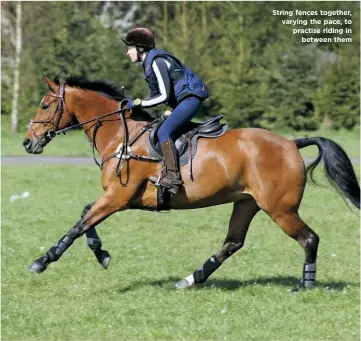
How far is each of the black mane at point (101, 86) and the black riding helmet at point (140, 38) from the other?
0.79m

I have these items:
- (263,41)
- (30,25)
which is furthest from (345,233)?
(30,25)

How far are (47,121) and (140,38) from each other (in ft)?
4.81

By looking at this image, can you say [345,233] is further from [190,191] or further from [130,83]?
[130,83]

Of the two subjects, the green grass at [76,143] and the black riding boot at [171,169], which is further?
the green grass at [76,143]

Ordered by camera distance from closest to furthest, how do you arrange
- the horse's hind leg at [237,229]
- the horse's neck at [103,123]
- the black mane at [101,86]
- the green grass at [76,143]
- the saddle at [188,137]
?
1. the saddle at [188,137]
2. the horse's neck at [103,123]
3. the horse's hind leg at [237,229]
4. the black mane at [101,86]
5. the green grass at [76,143]

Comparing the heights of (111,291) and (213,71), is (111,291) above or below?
above

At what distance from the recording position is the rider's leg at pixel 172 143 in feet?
29.1

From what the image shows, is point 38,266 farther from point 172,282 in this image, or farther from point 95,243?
point 172,282

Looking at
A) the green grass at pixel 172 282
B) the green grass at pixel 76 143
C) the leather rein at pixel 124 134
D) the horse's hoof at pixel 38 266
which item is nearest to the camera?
the green grass at pixel 172 282

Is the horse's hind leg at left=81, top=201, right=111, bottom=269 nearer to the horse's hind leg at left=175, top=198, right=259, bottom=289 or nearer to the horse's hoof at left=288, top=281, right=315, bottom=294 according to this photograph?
the horse's hind leg at left=175, top=198, right=259, bottom=289

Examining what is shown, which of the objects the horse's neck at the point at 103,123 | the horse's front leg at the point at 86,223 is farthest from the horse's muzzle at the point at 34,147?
the horse's front leg at the point at 86,223

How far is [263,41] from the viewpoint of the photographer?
104 feet

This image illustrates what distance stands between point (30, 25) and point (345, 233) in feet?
82.0

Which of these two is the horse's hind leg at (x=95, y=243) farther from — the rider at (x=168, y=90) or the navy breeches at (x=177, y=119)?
the navy breeches at (x=177, y=119)
